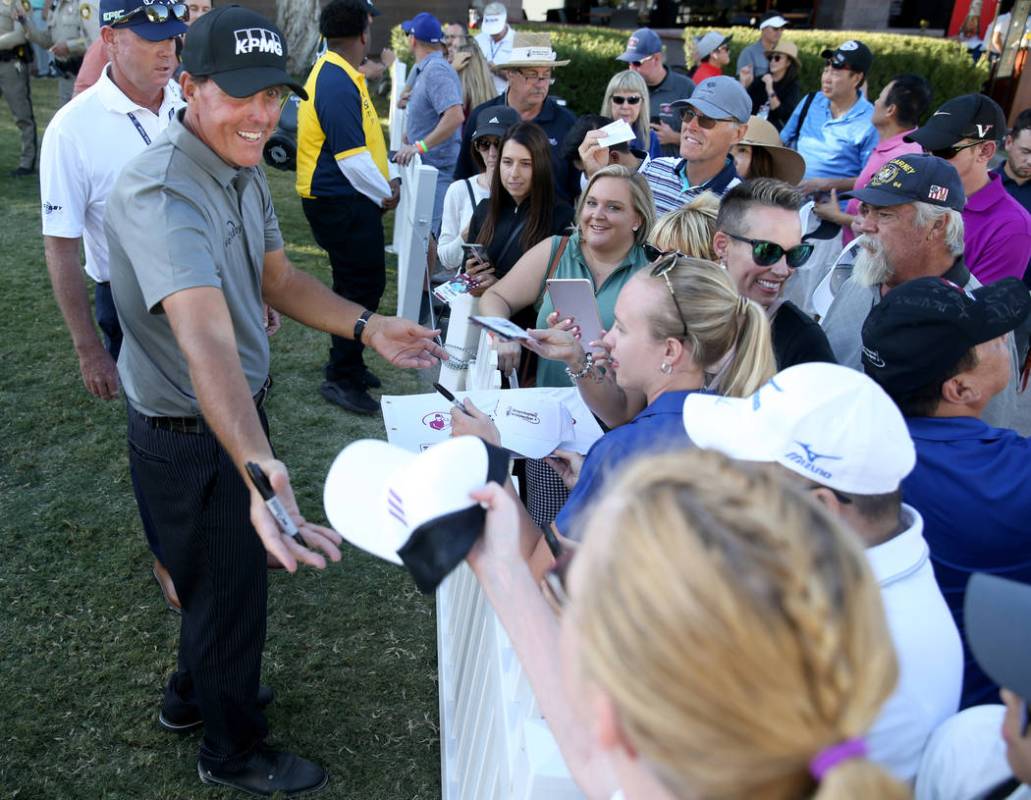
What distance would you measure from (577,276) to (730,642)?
2.87 m

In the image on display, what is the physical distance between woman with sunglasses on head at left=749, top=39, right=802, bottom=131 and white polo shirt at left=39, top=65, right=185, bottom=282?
7.97 metres

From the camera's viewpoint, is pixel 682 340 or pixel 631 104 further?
pixel 631 104

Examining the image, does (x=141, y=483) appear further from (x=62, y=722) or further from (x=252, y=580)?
(x=62, y=722)

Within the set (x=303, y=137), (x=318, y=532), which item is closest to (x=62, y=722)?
(x=318, y=532)

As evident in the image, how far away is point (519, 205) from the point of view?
4586 millimetres

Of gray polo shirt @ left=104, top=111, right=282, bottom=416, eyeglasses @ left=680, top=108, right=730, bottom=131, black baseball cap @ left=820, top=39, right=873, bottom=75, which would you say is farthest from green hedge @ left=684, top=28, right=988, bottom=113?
gray polo shirt @ left=104, top=111, right=282, bottom=416

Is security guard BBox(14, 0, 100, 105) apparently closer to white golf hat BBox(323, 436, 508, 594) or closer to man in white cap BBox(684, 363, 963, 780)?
white golf hat BBox(323, 436, 508, 594)

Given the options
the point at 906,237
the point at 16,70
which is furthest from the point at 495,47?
the point at 906,237

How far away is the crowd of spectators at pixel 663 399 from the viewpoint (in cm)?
93

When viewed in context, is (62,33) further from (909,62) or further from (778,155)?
(909,62)

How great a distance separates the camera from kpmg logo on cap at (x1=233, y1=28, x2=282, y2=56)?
2428mm

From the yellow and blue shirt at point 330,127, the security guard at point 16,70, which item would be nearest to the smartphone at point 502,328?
the yellow and blue shirt at point 330,127

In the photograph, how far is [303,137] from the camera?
5.27m

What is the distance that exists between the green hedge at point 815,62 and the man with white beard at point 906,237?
12258 mm
